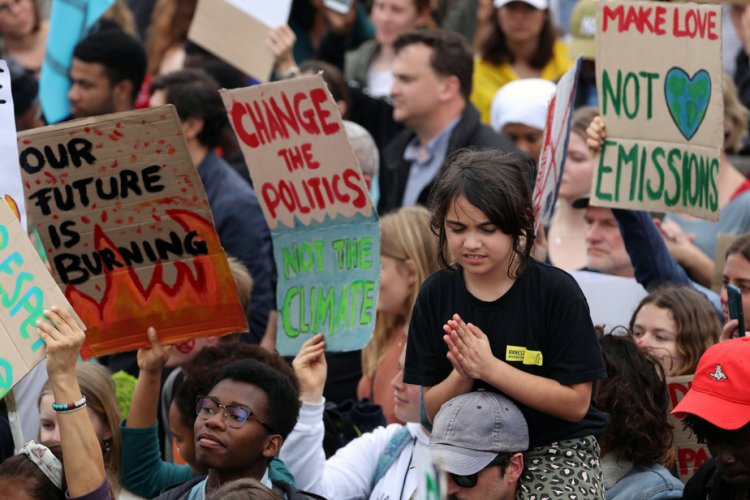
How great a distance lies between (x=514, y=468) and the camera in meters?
4.34

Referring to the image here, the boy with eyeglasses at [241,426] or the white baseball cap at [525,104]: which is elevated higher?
the white baseball cap at [525,104]

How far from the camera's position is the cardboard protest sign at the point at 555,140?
5.66 m

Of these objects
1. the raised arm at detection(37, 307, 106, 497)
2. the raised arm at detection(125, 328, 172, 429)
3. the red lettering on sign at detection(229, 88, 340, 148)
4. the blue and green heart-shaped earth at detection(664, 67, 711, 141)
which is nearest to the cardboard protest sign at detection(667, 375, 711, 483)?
the blue and green heart-shaped earth at detection(664, 67, 711, 141)

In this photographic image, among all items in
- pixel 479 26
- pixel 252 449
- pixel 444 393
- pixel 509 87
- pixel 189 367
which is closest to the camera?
pixel 444 393

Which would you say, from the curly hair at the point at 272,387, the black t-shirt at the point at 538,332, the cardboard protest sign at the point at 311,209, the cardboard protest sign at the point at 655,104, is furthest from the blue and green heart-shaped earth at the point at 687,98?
the curly hair at the point at 272,387

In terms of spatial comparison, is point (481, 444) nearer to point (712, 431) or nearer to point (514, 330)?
point (514, 330)

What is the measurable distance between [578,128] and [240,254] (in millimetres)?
1934

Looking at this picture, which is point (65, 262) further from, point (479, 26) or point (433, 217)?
point (479, 26)

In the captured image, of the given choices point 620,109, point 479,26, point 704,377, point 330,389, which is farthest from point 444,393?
point 479,26

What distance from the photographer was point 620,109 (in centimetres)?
592

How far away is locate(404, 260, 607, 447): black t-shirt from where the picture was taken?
437cm

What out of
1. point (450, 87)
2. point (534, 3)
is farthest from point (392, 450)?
point (534, 3)

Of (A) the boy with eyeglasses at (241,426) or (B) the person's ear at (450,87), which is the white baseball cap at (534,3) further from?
(A) the boy with eyeglasses at (241,426)

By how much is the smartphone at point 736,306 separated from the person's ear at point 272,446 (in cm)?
176
